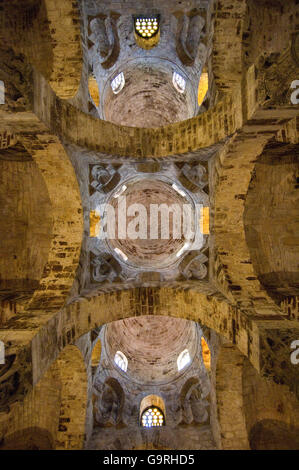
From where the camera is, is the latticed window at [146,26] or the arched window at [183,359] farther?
the arched window at [183,359]

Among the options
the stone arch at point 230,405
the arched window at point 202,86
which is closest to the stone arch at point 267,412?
the stone arch at point 230,405

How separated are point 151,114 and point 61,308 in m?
8.91

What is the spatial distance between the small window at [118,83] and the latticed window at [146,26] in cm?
154

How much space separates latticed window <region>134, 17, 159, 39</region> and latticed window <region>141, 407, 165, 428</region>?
36.6ft

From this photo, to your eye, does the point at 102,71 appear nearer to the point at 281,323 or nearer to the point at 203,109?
the point at 203,109

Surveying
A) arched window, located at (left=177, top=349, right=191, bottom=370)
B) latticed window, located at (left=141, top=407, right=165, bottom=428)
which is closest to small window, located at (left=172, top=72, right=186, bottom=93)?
arched window, located at (left=177, top=349, right=191, bottom=370)

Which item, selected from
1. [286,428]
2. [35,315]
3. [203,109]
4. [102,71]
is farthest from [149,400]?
[102,71]

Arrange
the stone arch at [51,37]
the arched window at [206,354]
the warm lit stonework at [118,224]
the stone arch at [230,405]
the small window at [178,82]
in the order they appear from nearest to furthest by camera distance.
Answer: the warm lit stonework at [118,224] < the stone arch at [51,37] < the stone arch at [230,405] < the arched window at [206,354] < the small window at [178,82]

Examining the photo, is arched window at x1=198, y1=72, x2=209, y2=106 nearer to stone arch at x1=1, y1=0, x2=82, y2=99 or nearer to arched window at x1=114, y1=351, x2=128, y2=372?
stone arch at x1=1, y1=0, x2=82, y2=99

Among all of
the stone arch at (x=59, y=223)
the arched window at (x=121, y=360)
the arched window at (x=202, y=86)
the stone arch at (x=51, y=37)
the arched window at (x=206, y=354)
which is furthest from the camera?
the arched window at (x=121, y=360)

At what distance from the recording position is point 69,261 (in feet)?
23.9

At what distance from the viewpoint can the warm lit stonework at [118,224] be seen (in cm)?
661

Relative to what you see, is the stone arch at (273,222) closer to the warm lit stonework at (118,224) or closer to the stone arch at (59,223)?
the warm lit stonework at (118,224)

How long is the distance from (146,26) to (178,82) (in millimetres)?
2016
